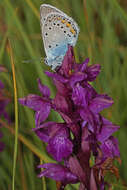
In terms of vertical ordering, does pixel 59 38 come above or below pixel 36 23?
below

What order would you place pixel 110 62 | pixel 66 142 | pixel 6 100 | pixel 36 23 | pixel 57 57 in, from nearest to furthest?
pixel 66 142 < pixel 57 57 < pixel 6 100 < pixel 110 62 < pixel 36 23

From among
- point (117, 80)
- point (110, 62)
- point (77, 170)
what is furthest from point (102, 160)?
point (110, 62)

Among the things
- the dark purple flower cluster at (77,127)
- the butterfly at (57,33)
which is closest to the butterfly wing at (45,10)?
the butterfly at (57,33)

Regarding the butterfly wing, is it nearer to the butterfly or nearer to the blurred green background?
the butterfly

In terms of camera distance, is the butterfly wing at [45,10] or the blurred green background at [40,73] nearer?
the butterfly wing at [45,10]

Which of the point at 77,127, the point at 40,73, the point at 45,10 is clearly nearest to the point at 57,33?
the point at 45,10

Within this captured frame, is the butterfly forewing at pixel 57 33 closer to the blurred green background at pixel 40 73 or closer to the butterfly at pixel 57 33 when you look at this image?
the butterfly at pixel 57 33

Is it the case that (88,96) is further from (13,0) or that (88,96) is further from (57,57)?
(13,0)
